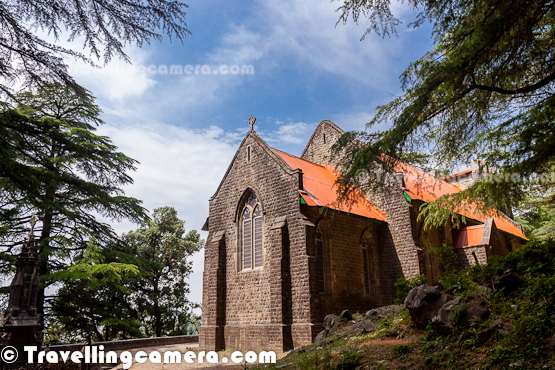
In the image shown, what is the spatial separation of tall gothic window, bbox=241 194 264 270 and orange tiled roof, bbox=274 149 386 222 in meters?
2.58

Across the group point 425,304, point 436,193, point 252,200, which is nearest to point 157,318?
point 252,200

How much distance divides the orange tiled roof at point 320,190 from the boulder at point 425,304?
7.37 meters

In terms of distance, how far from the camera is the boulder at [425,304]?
7.88 m

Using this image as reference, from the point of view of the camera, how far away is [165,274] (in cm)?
2970

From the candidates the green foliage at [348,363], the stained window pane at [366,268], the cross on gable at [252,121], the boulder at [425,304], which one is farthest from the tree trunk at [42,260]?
the boulder at [425,304]

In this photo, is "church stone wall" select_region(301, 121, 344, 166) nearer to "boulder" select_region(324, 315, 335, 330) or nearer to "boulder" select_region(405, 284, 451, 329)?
"boulder" select_region(324, 315, 335, 330)

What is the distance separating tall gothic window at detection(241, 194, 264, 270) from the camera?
690 inches

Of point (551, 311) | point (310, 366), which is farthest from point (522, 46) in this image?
point (310, 366)

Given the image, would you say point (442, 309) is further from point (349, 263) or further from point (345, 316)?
point (349, 263)

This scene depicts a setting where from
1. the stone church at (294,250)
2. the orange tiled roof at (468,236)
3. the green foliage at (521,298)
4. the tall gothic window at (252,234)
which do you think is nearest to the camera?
the green foliage at (521,298)

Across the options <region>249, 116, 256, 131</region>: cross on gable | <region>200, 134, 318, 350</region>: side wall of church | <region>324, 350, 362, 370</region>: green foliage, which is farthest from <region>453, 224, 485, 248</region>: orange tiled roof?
<region>324, 350, 362, 370</region>: green foliage

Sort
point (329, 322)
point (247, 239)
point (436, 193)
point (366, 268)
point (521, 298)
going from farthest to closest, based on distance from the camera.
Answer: point (436, 193) < point (366, 268) < point (247, 239) < point (329, 322) < point (521, 298)

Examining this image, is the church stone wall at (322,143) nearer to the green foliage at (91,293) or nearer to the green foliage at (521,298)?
the green foliage at (91,293)

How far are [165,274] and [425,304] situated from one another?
82.5 ft
